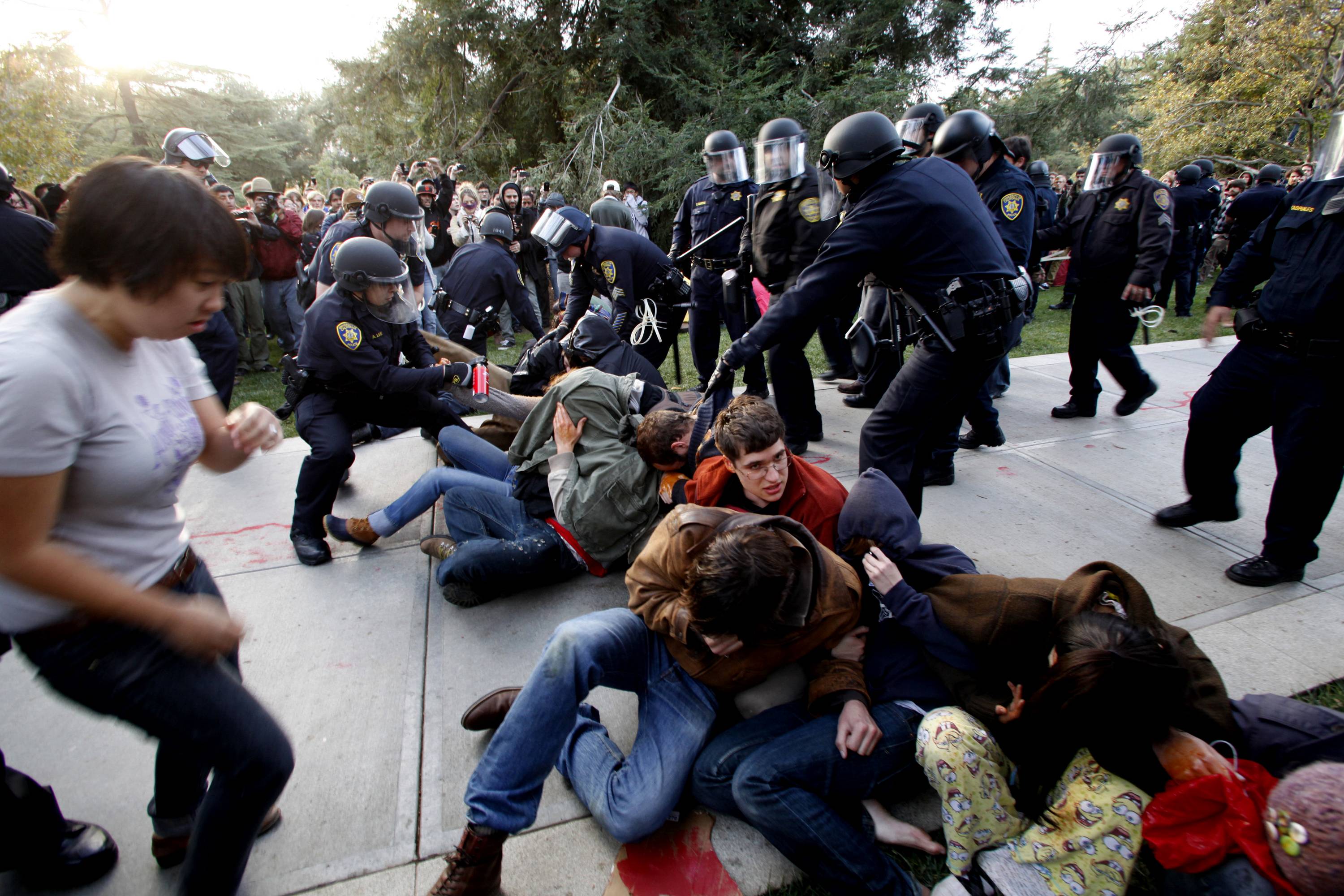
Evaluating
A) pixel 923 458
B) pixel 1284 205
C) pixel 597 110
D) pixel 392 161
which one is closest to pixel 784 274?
pixel 923 458

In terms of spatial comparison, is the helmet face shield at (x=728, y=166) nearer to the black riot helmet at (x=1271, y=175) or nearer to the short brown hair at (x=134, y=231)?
the short brown hair at (x=134, y=231)

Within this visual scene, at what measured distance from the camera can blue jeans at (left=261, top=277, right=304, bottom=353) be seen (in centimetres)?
712

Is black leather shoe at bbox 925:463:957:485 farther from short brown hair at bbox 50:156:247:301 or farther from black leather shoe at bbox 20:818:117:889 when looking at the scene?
black leather shoe at bbox 20:818:117:889

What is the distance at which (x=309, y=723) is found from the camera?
Result: 219cm

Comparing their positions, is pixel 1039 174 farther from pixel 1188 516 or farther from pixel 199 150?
pixel 199 150

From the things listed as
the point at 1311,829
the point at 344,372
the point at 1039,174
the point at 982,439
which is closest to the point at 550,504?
the point at 344,372

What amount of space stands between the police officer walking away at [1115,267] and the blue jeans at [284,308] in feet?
23.4

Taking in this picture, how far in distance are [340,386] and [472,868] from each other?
8.05ft

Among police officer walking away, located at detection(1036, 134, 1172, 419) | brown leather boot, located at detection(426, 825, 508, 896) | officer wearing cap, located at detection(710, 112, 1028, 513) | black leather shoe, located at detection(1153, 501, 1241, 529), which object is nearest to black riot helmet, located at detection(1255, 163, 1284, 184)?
police officer walking away, located at detection(1036, 134, 1172, 419)

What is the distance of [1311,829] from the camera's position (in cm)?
115

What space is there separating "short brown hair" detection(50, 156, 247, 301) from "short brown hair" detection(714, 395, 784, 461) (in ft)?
4.54

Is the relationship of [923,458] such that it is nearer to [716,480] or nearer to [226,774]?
[716,480]

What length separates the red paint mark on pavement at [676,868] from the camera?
1.66m

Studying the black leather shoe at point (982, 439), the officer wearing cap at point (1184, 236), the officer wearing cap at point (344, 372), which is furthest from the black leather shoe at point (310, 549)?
the officer wearing cap at point (1184, 236)
